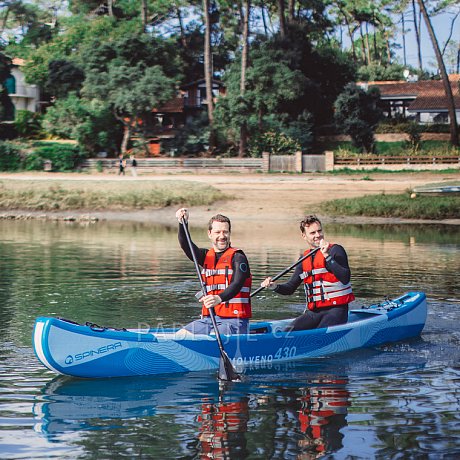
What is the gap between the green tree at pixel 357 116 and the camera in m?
50.7

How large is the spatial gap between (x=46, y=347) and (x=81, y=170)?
1604 inches

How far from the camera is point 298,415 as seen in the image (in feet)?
26.8

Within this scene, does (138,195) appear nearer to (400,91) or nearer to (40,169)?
(40,169)

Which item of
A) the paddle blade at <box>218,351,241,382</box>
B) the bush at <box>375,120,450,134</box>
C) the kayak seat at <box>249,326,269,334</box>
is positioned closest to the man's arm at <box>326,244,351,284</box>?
the kayak seat at <box>249,326,269,334</box>

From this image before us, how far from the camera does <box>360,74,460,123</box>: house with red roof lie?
198 ft

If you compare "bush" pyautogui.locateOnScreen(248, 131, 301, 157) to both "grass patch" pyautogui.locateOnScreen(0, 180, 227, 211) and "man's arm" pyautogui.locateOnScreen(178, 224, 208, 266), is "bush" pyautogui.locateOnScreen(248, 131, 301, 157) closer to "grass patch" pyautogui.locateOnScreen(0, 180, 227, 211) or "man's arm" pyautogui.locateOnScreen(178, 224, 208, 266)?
"grass patch" pyautogui.locateOnScreen(0, 180, 227, 211)

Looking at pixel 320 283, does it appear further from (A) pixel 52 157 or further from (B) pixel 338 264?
(A) pixel 52 157

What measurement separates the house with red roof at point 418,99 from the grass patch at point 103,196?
2874 centimetres

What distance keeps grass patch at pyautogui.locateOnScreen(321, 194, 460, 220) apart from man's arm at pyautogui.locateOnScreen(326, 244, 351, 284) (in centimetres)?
2112

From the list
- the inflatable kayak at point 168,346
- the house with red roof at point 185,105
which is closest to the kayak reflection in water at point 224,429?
the inflatable kayak at point 168,346

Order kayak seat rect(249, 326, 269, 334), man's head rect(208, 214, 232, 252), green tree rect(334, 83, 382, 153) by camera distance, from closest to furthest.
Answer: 1. man's head rect(208, 214, 232, 252)
2. kayak seat rect(249, 326, 269, 334)
3. green tree rect(334, 83, 382, 153)

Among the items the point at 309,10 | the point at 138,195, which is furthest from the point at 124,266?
the point at 309,10

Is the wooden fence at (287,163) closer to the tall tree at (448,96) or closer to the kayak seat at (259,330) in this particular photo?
the tall tree at (448,96)

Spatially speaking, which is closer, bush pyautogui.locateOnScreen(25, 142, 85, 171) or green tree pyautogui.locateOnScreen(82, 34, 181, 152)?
bush pyautogui.locateOnScreen(25, 142, 85, 171)
